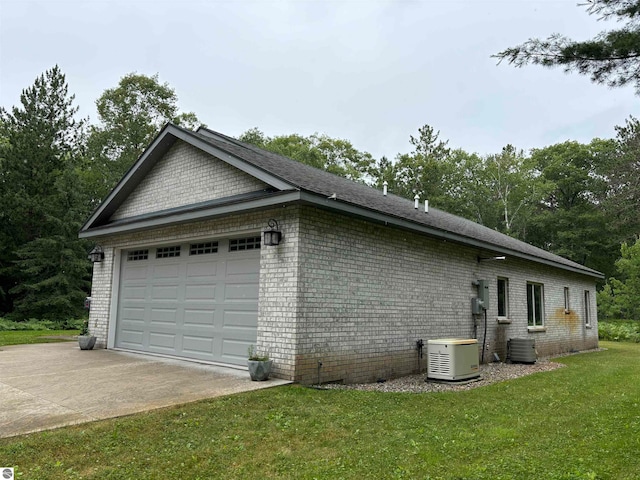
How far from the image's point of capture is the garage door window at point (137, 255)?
11.1 meters

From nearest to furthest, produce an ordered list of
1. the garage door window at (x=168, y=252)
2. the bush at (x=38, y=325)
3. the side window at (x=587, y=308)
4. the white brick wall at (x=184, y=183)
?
the white brick wall at (x=184, y=183)
the garage door window at (x=168, y=252)
the side window at (x=587, y=308)
the bush at (x=38, y=325)

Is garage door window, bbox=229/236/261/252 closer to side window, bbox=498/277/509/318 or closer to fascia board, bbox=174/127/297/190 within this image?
fascia board, bbox=174/127/297/190

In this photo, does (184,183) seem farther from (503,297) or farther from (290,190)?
(503,297)

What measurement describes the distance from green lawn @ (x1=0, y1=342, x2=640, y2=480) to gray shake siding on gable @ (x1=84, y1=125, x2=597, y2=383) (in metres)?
1.17

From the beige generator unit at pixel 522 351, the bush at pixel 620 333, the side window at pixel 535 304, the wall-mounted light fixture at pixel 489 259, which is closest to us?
the wall-mounted light fixture at pixel 489 259

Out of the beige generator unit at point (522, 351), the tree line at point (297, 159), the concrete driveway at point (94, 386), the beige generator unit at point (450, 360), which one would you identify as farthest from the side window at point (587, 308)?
the concrete driveway at point (94, 386)

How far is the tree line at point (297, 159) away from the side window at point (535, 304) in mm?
6736

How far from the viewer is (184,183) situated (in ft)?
33.4

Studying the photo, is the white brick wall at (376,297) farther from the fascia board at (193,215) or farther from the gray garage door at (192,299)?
the gray garage door at (192,299)

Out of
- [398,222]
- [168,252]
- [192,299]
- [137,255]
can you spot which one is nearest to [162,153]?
[168,252]

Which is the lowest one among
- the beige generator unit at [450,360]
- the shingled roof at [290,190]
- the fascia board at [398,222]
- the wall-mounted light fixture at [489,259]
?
the beige generator unit at [450,360]

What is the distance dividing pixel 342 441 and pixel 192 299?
18.9 feet

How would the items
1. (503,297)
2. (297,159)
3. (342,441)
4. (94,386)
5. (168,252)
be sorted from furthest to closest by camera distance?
1. (297,159)
2. (503,297)
3. (168,252)
4. (94,386)
5. (342,441)

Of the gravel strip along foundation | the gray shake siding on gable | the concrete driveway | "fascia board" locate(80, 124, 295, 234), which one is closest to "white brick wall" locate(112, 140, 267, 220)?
the gray shake siding on gable
